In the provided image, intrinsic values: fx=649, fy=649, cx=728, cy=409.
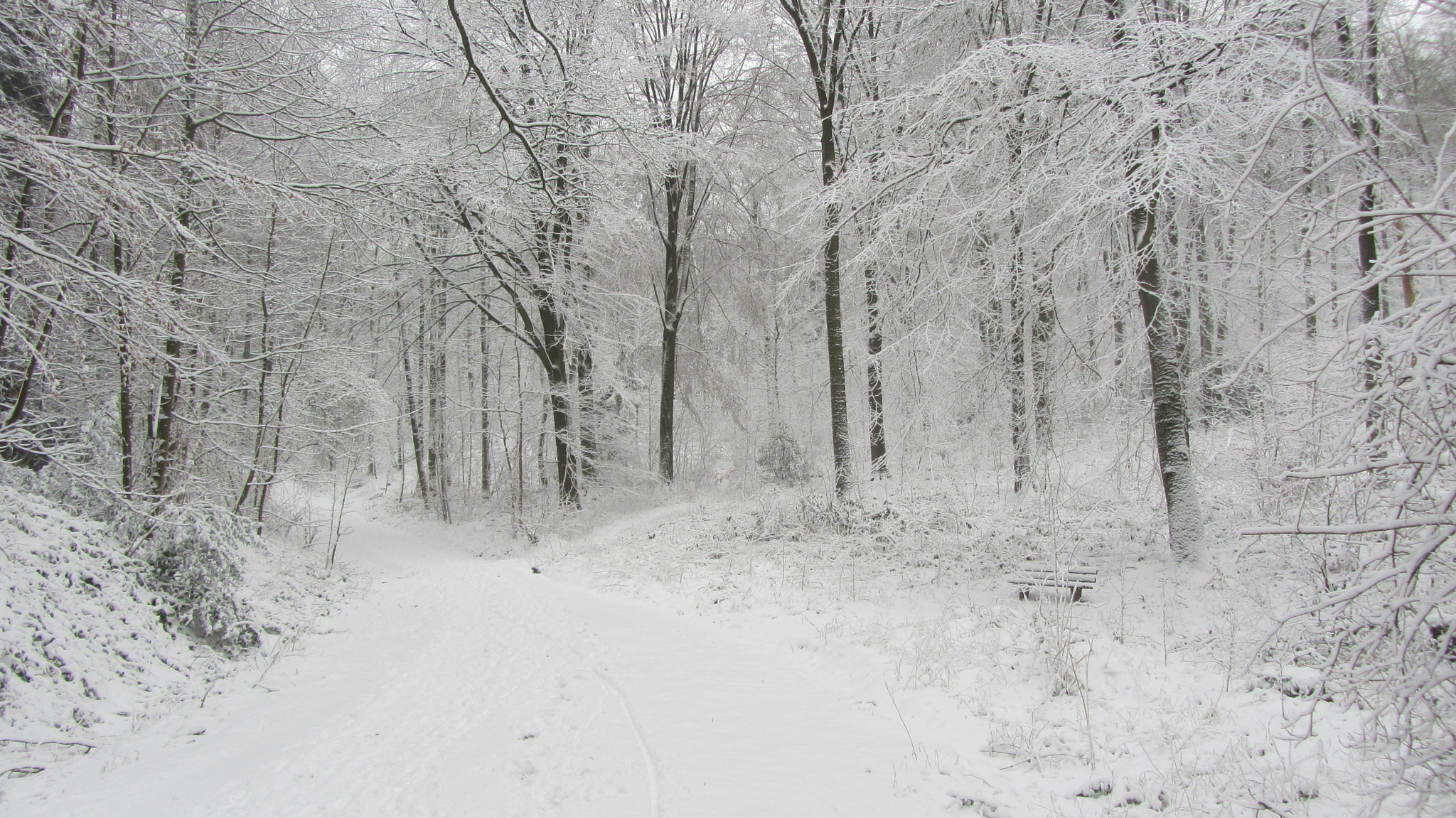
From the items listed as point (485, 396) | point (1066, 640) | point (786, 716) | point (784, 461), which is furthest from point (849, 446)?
point (485, 396)

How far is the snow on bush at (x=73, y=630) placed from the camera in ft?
14.6

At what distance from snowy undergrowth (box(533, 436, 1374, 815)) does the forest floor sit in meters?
0.02

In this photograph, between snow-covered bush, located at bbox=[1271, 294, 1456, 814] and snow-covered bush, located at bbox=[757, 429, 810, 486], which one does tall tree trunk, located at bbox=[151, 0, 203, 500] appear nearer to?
snow-covered bush, located at bbox=[1271, 294, 1456, 814]

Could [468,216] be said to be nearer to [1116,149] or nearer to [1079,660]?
[1116,149]

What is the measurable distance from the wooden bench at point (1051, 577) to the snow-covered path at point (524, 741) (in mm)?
2020

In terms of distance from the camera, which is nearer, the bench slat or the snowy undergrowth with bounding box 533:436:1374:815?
the snowy undergrowth with bounding box 533:436:1374:815

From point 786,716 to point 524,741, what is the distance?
1814mm

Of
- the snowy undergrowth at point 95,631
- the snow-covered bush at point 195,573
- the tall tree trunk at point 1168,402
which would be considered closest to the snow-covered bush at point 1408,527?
the tall tree trunk at point 1168,402

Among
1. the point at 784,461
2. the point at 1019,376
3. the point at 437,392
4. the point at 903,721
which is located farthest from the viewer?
the point at 437,392

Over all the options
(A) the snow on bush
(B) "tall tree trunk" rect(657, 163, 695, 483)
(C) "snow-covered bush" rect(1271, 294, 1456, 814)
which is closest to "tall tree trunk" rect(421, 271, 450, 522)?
(B) "tall tree trunk" rect(657, 163, 695, 483)

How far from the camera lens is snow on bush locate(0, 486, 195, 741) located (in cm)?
445

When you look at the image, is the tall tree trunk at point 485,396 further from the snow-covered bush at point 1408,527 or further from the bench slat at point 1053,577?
the snow-covered bush at point 1408,527

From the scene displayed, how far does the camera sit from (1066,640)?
15.2 feet

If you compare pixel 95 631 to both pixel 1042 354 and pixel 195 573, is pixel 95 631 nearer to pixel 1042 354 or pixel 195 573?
pixel 195 573
